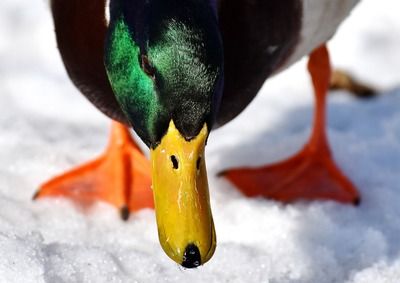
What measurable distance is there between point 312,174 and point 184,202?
136cm

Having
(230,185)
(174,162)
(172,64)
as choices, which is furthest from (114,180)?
(172,64)

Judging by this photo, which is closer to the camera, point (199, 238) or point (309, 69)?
point (199, 238)

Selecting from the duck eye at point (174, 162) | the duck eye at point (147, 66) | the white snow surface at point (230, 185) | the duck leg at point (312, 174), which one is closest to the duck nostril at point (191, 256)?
the duck eye at point (174, 162)

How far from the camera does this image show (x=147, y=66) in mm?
2299

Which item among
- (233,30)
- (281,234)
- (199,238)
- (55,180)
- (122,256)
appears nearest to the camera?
(199,238)

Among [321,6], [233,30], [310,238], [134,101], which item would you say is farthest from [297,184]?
[134,101]

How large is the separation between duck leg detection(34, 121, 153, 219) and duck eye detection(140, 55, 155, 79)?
3.38ft

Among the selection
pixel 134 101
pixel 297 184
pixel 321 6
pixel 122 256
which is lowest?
pixel 297 184

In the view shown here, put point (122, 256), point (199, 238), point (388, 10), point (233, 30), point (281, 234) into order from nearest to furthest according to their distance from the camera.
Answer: point (199, 238) < point (233, 30) < point (122, 256) < point (281, 234) < point (388, 10)

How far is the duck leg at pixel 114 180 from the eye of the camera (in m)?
3.37

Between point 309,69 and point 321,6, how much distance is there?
0.65m

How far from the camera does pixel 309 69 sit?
12.3ft

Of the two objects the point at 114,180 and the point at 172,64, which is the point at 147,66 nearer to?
the point at 172,64

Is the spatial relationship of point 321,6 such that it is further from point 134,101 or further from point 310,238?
point 134,101
